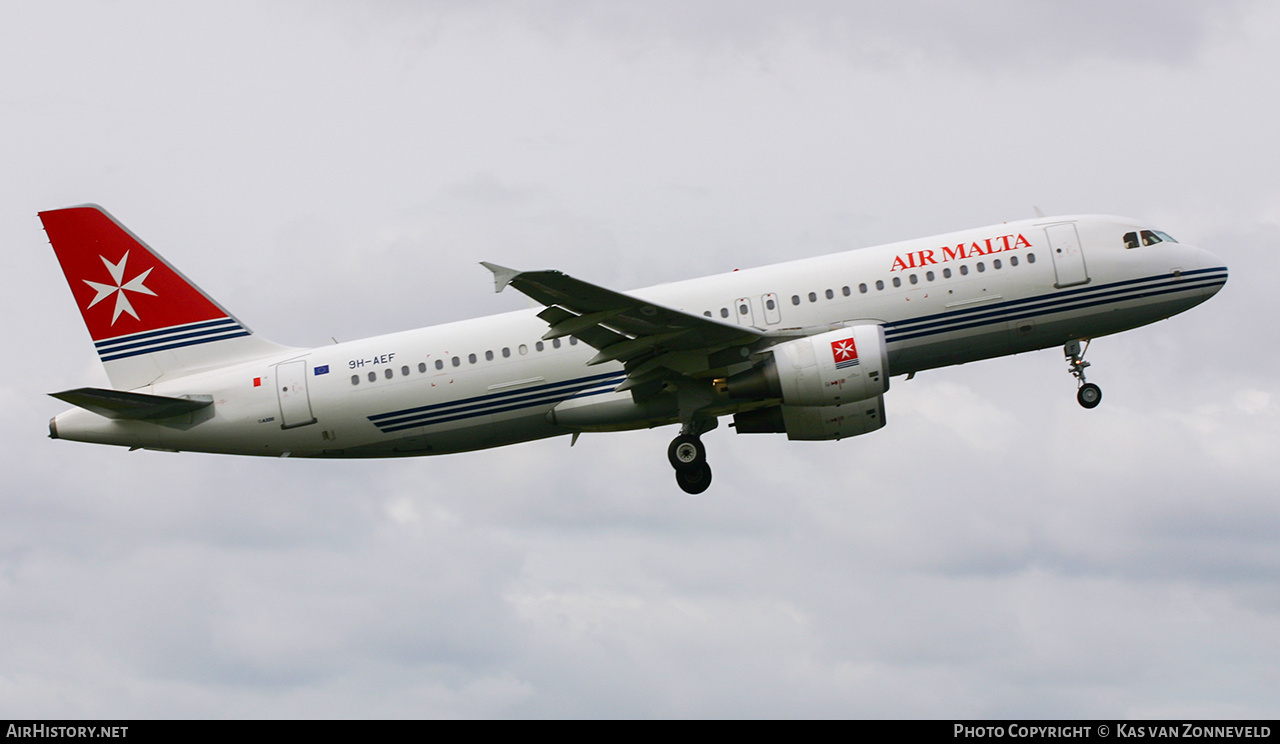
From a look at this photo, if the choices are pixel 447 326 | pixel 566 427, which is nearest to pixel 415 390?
pixel 447 326

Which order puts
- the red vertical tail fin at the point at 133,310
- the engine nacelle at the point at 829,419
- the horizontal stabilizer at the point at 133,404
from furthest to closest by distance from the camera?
the red vertical tail fin at the point at 133,310
the engine nacelle at the point at 829,419
the horizontal stabilizer at the point at 133,404

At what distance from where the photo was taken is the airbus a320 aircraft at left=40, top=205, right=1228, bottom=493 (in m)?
30.3

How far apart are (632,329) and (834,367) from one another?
15.4ft

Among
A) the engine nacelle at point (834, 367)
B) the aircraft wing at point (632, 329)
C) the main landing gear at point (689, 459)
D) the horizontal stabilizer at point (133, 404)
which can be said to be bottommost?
the main landing gear at point (689, 459)

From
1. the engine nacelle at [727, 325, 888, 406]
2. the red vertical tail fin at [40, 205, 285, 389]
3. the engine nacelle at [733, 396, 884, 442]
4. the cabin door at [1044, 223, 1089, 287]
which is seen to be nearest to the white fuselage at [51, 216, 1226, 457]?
the cabin door at [1044, 223, 1089, 287]

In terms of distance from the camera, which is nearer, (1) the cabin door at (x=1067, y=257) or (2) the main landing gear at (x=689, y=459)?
(1) the cabin door at (x=1067, y=257)

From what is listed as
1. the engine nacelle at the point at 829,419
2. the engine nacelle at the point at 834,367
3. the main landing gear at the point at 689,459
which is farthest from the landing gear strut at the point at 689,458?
the engine nacelle at the point at 834,367

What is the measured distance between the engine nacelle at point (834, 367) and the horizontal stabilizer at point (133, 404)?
14936mm

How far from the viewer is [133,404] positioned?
106 feet

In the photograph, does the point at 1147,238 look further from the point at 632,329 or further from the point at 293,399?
the point at 293,399

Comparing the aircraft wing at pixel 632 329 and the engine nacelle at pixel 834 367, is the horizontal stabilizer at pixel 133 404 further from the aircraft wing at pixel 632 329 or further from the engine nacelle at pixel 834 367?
the engine nacelle at pixel 834 367

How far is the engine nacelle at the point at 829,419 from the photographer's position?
1254 inches

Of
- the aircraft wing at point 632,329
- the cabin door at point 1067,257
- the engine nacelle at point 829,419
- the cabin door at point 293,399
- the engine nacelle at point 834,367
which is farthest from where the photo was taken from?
the cabin door at point 293,399
